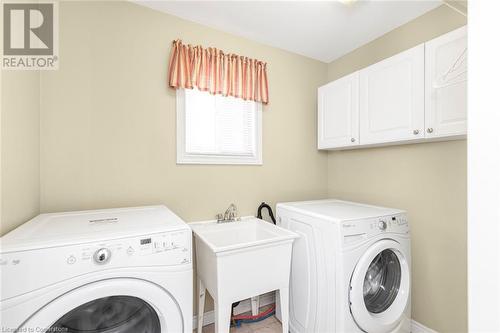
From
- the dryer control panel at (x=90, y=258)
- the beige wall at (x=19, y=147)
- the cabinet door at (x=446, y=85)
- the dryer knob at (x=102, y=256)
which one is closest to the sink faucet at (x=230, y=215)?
the dryer control panel at (x=90, y=258)

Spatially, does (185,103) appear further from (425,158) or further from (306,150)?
(425,158)

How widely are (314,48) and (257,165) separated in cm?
136

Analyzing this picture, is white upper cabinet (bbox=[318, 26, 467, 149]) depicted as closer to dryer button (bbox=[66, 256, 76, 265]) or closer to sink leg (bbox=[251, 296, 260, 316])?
sink leg (bbox=[251, 296, 260, 316])

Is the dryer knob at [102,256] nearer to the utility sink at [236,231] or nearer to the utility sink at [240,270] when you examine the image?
the utility sink at [240,270]

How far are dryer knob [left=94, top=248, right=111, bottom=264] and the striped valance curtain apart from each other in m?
1.30

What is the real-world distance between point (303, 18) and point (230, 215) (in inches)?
70.4

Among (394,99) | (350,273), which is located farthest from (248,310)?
(394,99)

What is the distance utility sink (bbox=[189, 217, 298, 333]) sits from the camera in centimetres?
134

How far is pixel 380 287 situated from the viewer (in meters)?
1.73

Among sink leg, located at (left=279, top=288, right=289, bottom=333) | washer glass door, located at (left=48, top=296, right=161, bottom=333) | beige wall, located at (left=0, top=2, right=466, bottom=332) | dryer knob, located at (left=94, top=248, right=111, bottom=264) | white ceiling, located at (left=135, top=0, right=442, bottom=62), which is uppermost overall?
white ceiling, located at (left=135, top=0, right=442, bottom=62)

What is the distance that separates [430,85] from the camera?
59.2 inches

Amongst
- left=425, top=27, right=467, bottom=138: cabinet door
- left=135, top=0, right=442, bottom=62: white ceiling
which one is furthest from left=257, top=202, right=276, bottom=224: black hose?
left=135, top=0, right=442, bottom=62: white ceiling

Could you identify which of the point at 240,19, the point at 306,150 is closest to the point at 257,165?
the point at 306,150

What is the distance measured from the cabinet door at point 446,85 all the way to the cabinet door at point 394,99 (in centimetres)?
5
